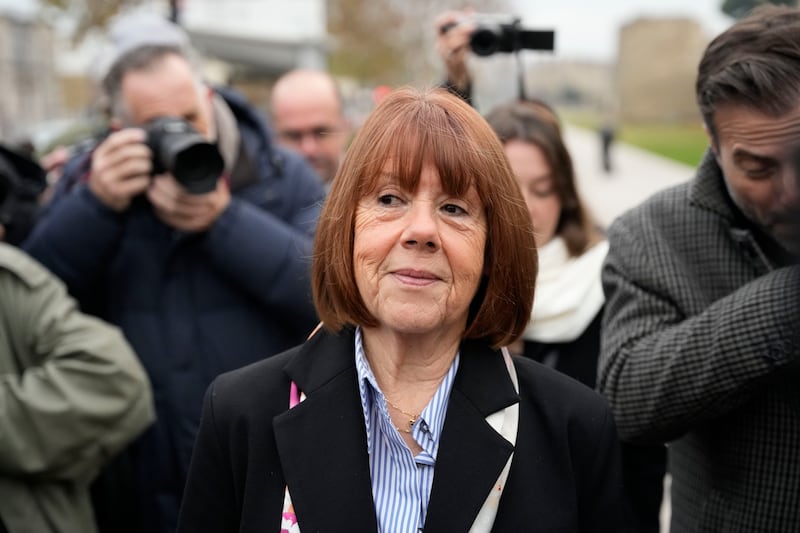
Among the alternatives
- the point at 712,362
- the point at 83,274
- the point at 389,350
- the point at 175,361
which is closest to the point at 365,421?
the point at 389,350

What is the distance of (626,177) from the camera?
83.0 ft

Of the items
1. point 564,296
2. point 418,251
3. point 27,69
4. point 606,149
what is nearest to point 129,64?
point 564,296

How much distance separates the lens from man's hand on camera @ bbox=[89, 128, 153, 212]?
107 inches

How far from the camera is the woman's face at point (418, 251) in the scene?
1.71 meters

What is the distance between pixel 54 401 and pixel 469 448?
1.15 metres

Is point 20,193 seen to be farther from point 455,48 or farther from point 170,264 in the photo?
point 455,48

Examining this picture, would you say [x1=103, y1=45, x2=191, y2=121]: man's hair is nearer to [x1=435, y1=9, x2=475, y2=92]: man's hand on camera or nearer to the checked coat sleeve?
[x1=435, y1=9, x2=475, y2=92]: man's hand on camera

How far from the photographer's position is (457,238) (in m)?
1.73

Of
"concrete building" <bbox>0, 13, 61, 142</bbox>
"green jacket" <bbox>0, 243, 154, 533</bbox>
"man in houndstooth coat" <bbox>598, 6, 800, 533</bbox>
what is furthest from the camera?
"concrete building" <bbox>0, 13, 61, 142</bbox>

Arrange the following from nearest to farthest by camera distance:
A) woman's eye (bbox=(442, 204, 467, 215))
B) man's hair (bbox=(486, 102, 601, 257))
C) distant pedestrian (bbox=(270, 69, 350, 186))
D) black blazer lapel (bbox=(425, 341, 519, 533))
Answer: black blazer lapel (bbox=(425, 341, 519, 533)) → woman's eye (bbox=(442, 204, 467, 215)) → man's hair (bbox=(486, 102, 601, 257)) → distant pedestrian (bbox=(270, 69, 350, 186))

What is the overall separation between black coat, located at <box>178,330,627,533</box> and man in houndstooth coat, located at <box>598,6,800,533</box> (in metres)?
0.25

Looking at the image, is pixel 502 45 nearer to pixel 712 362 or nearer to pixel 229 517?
pixel 712 362

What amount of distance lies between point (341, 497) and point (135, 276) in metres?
1.39

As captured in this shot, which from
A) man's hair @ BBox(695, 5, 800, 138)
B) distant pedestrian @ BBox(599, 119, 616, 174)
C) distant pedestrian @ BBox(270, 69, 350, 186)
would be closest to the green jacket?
man's hair @ BBox(695, 5, 800, 138)
